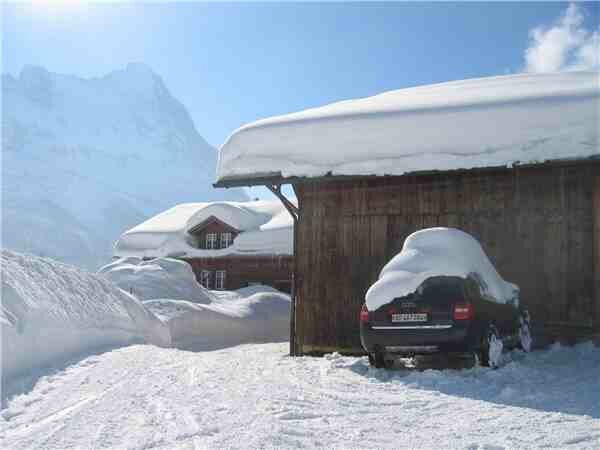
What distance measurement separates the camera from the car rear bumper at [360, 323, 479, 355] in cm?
757

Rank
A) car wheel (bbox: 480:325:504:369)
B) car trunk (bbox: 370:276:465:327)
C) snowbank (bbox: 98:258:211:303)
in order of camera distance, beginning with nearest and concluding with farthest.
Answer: car trunk (bbox: 370:276:465:327), car wheel (bbox: 480:325:504:369), snowbank (bbox: 98:258:211:303)

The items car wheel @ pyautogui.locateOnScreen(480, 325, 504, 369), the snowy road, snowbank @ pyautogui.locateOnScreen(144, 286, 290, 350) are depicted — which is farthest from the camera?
snowbank @ pyautogui.locateOnScreen(144, 286, 290, 350)

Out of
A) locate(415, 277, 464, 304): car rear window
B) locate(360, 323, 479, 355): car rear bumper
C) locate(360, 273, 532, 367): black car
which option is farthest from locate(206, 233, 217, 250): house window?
locate(415, 277, 464, 304): car rear window

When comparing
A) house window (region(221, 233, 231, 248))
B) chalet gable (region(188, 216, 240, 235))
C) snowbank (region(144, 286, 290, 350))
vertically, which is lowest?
snowbank (region(144, 286, 290, 350))

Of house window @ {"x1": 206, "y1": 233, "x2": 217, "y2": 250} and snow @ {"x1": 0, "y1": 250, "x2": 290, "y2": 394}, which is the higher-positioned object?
house window @ {"x1": 206, "y1": 233, "x2": 217, "y2": 250}

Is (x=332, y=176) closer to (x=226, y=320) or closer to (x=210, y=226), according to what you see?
(x=226, y=320)

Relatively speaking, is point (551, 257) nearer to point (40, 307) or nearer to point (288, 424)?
point (288, 424)

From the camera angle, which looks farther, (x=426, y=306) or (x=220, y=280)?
(x=220, y=280)

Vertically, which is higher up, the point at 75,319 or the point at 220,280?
the point at 75,319

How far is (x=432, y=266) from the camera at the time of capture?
8.08 meters

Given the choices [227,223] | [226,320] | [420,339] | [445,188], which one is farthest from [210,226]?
[420,339]

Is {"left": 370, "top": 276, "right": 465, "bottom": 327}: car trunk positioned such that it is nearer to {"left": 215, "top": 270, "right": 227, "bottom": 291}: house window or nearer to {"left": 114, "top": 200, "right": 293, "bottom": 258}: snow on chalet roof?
{"left": 114, "top": 200, "right": 293, "bottom": 258}: snow on chalet roof

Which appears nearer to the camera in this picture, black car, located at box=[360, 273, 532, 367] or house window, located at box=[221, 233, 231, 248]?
black car, located at box=[360, 273, 532, 367]

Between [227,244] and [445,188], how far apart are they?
23827 millimetres
